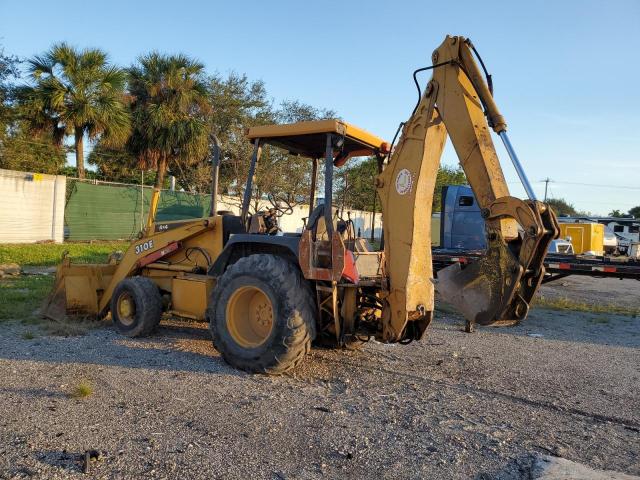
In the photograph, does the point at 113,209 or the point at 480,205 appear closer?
the point at 480,205

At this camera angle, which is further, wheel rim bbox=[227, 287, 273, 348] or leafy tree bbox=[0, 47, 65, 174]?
leafy tree bbox=[0, 47, 65, 174]

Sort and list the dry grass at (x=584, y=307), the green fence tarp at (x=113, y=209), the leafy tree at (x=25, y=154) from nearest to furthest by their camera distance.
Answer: the dry grass at (x=584, y=307) < the green fence tarp at (x=113, y=209) < the leafy tree at (x=25, y=154)

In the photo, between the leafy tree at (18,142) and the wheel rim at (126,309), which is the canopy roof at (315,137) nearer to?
the wheel rim at (126,309)

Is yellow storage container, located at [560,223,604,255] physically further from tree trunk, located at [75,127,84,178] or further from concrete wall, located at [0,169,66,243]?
tree trunk, located at [75,127,84,178]

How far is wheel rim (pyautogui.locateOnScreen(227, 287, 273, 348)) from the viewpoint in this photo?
5.80m

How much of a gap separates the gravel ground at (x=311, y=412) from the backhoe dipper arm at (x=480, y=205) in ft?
2.73

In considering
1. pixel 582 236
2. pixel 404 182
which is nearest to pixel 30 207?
pixel 404 182

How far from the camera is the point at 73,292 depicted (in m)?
7.66

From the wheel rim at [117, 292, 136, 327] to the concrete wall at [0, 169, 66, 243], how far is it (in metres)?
10.5

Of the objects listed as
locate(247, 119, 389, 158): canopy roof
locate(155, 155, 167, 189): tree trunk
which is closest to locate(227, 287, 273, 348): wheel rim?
locate(247, 119, 389, 158): canopy roof

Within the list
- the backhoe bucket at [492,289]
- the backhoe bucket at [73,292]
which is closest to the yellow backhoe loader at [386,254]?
the backhoe bucket at [492,289]

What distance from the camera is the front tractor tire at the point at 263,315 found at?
5352 millimetres

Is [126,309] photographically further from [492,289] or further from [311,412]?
[492,289]

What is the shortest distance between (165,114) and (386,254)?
18.2 meters
